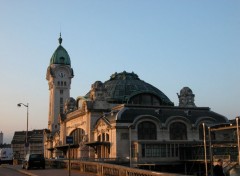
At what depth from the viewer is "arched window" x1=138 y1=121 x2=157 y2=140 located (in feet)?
207

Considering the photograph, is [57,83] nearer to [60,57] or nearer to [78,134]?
[60,57]

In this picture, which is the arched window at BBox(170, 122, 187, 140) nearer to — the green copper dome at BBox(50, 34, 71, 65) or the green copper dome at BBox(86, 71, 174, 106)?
the green copper dome at BBox(86, 71, 174, 106)

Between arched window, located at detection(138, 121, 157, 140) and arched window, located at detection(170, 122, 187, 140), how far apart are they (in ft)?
12.2

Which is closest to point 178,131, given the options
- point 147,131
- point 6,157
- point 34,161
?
point 147,131

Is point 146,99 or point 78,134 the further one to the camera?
point 78,134

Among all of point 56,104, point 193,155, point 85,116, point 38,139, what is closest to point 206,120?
point 193,155

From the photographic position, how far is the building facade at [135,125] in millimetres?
59994

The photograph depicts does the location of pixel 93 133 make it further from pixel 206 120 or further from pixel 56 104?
Answer: pixel 56 104

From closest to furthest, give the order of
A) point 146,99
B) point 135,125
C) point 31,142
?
point 135,125, point 146,99, point 31,142

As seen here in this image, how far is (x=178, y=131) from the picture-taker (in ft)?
218

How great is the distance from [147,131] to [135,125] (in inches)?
110

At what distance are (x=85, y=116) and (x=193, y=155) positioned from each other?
84.3ft

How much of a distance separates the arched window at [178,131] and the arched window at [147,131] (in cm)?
371

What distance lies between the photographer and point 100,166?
29.5 m
